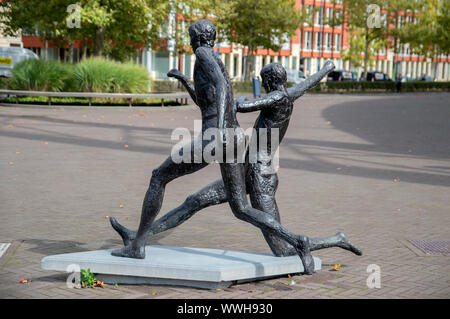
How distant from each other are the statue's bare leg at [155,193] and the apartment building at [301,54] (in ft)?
185

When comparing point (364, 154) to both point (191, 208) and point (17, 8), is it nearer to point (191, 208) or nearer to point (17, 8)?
point (191, 208)

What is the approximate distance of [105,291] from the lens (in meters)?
5.08

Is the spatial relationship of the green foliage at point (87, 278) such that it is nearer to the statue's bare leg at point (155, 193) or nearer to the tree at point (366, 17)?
the statue's bare leg at point (155, 193)

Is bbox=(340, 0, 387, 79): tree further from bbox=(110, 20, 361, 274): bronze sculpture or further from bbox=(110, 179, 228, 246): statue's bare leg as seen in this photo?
bbox=(110, 179, 228, 246): statue's bare leg

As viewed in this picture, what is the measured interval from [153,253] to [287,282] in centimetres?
104

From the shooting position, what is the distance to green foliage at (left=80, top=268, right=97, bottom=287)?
5.17m

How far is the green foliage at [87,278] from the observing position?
204 inches

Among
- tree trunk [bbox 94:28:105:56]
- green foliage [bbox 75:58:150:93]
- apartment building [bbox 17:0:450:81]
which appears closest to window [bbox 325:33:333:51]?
apartment building [bbox 17:0:450:81]

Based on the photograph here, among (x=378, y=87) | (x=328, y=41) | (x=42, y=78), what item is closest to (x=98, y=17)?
(x=42, y=78)

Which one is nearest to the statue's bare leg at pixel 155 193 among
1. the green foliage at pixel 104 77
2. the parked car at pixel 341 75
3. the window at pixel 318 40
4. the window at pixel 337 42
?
the green foliage at pixel 104 77

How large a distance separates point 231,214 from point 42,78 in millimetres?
21370

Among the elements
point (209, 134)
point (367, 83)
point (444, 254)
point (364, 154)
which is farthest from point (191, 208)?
point (367, 83)

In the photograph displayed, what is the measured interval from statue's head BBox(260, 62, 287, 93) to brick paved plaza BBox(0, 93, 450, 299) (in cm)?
145

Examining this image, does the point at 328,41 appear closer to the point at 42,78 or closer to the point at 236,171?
the point at 42,78
